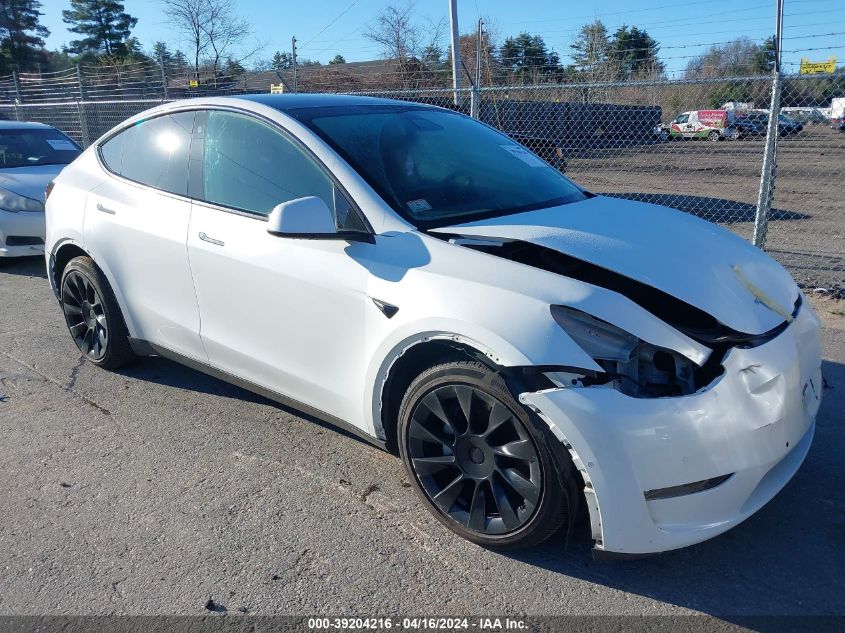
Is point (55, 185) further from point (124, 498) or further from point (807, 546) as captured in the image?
point (807, 546)

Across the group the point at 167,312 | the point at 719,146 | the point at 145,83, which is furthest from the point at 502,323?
the point at 145,83

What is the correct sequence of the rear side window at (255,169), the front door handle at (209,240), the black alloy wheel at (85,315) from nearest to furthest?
the rear side window at (255,169) → the front door handle at (209,240) → the black alloy wheel at (85,315)

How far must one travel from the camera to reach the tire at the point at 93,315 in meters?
4.38

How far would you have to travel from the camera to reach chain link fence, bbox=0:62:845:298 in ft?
30.5

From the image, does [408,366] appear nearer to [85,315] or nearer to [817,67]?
[85,315]

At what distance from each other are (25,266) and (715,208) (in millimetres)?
10251

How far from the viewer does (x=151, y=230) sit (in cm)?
392

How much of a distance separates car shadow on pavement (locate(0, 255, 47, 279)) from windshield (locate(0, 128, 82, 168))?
1087 millimetres

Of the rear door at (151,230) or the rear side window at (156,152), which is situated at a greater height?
the rear side window at (156,152)

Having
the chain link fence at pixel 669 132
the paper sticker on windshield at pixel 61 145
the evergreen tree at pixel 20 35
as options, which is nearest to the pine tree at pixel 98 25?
the evergreen tree at pixel 20 35

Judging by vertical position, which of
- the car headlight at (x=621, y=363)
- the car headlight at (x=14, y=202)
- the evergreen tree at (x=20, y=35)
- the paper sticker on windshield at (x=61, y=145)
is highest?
the evergreen tree at (x=20, y=35)

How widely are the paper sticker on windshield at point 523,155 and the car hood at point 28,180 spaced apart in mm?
5700

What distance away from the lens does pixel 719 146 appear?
1788 centimetres

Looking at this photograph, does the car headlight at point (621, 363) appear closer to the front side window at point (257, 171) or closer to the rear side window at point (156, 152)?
the front side window at point (257, 171)
